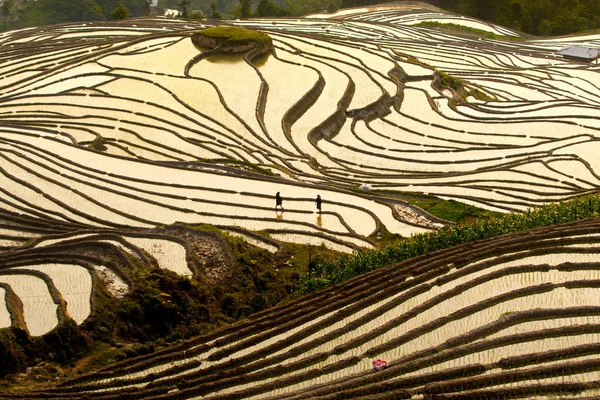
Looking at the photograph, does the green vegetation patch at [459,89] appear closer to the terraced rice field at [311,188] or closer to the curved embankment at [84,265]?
the terraced rice field at [311,188]

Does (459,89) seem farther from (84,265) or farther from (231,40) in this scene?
(84,265)

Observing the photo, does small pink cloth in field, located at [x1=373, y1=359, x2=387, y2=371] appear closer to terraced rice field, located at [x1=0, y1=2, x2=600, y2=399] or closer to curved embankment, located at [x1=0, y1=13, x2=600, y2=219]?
terraced rice field, located at [x1=0, y1=2, x2=600, y2=399]

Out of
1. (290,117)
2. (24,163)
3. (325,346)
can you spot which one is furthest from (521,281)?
(290,117)

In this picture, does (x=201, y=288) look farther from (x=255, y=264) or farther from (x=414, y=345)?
(x=414, y=345)

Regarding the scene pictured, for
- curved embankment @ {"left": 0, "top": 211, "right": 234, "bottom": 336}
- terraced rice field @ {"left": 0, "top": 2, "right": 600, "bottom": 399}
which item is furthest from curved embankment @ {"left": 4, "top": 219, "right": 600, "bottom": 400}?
curved embankment @ {"left": 0, "top": 211, "right": 234, "bottom": 336}

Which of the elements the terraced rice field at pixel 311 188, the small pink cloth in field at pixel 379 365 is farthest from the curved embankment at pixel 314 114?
the small pink cloth in field at pixel 379 365

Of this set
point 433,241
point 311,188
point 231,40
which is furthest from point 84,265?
point 231,40
